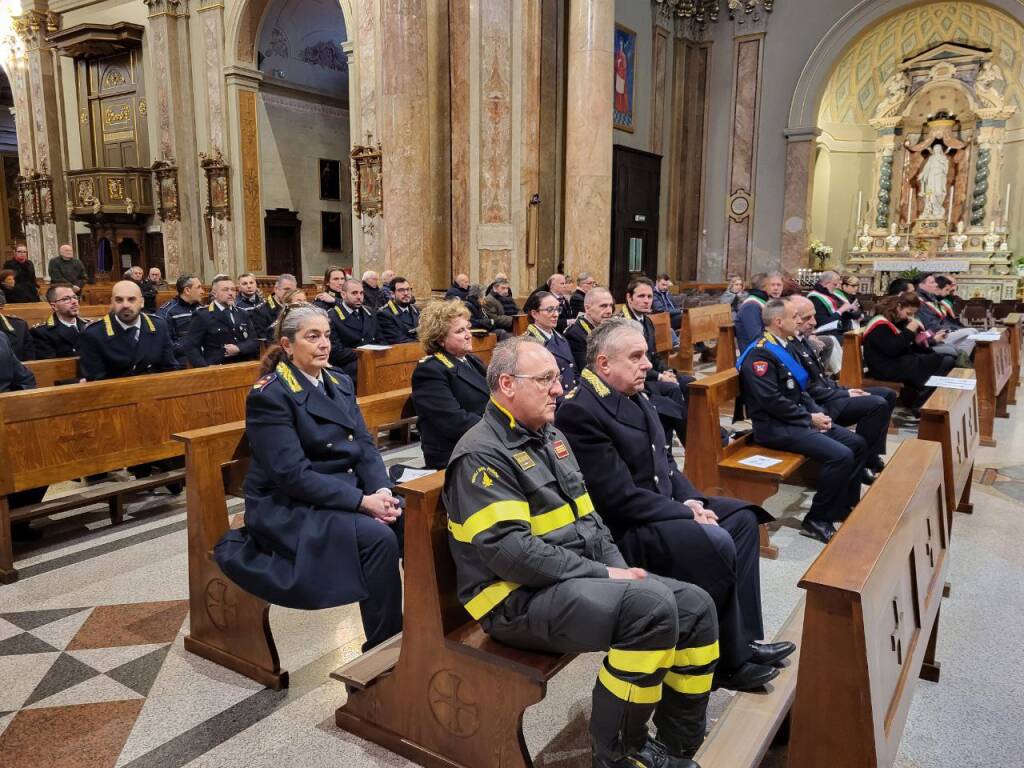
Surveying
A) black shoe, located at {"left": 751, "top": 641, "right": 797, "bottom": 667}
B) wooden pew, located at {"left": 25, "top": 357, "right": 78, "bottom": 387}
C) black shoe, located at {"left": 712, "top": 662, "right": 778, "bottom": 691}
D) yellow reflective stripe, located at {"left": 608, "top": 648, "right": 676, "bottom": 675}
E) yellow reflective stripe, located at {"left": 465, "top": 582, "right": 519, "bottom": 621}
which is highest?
wooden pew, located at {"left": 25, "top": 357, "right": 78, "bottom": 387}

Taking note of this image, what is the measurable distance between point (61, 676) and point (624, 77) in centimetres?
1384

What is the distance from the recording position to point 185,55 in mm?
14805

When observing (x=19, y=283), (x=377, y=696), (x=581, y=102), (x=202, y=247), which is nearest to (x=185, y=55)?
(x=202, y=247)

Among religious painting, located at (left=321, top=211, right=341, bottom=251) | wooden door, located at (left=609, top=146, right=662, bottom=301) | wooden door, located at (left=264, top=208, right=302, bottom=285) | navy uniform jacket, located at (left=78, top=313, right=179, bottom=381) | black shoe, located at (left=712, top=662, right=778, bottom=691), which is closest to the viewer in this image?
black shoe, located at (left=712, top=662, right=778, bottom=691)

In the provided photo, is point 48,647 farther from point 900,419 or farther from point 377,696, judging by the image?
point 900,419

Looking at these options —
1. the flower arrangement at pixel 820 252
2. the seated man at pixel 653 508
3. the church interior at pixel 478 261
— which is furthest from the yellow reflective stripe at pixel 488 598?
the flower arrangement at pixel 820 252

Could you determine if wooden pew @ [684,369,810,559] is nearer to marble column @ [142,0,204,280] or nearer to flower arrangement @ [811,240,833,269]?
flower arrangement @ [811,240,833,269]

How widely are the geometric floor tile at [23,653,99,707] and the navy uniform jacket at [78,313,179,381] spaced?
276cm

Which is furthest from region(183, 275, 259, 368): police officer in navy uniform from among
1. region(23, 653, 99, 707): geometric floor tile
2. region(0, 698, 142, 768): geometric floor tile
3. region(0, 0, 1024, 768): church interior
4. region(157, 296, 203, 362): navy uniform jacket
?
region(0, 698, 142, 768): geometric floor tile

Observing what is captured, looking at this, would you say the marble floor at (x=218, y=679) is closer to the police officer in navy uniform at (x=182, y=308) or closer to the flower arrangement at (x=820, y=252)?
the police officer in navy uniform at (x=182, y=308)

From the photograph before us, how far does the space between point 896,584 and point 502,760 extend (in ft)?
3.90

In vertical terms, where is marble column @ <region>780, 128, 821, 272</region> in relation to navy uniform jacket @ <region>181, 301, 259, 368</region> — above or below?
above

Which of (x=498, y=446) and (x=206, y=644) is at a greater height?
(x=498, y=446)

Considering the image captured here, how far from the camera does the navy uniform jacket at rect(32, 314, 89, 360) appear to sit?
6.12 metres
